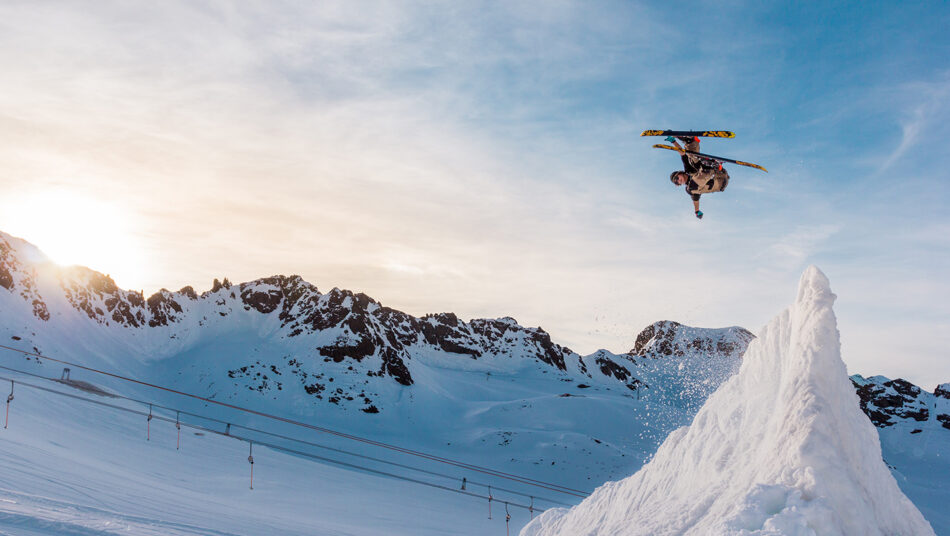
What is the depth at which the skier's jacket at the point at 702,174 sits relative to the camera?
1952 cm

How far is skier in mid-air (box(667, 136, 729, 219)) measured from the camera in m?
19.5

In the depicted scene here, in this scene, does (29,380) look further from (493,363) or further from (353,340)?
(493,363)

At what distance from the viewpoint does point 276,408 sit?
8900 centimetres

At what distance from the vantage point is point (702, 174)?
64.4 ft

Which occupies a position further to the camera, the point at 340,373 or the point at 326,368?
the point at 326,368

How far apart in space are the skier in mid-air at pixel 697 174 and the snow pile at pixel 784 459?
943cm

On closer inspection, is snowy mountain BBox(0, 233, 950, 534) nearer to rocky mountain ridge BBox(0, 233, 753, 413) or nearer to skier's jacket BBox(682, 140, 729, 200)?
rocky mountain ridge BBox(0, 233, 753, 413)

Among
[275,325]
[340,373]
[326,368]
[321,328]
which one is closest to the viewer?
[340,373]

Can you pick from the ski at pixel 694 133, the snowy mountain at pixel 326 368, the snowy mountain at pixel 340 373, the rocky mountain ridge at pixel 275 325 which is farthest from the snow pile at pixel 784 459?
the rocky mountain ridge at pixel 275 325

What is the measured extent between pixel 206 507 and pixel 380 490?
27.4 metres

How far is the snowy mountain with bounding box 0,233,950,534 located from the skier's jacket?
29.4 metres

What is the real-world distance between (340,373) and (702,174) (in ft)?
302

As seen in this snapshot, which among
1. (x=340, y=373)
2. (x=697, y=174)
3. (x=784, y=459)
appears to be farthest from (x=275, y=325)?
(x=784, y=459)

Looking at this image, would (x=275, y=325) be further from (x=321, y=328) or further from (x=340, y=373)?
(x=340, y=373)
